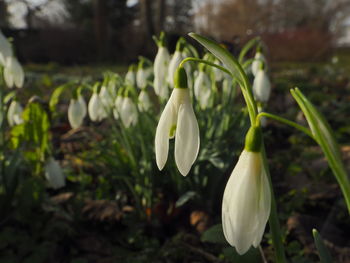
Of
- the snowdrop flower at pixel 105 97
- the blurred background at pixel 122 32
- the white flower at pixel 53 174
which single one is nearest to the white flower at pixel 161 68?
the snowdrop flower at pixel 105 97

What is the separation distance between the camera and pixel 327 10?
22578 millimetres

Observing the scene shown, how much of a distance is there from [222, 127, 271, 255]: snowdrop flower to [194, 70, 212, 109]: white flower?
1330 mm

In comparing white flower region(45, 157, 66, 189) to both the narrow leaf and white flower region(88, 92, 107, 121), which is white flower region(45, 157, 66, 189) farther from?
the narrow leaf

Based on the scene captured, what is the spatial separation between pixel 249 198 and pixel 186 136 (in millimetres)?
235

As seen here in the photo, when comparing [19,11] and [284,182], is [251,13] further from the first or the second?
[284,182]

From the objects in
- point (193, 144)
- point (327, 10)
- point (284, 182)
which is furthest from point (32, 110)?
point (327, 10)

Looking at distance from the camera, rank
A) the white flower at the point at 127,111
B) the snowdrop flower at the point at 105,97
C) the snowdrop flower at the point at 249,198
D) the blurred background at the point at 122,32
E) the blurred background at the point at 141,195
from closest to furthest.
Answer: the snowdrop flower at the point at 249,198, the blurred background at the point at 141,195, the white flower at the point at 127,111, the snowdrop flower at the point at 105,97, the blurred background at the point at 122,32

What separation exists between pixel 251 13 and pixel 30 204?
2010 centimetres

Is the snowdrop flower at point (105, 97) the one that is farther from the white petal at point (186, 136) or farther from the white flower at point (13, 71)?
the white petal at point (186, 136)

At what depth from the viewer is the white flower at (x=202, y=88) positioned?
6.59 ft

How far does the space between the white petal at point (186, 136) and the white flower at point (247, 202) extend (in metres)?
0.18

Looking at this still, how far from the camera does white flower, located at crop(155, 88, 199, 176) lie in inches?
34.4

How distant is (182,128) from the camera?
875 mm

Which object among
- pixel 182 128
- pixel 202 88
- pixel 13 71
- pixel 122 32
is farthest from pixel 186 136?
pixel 122 32
